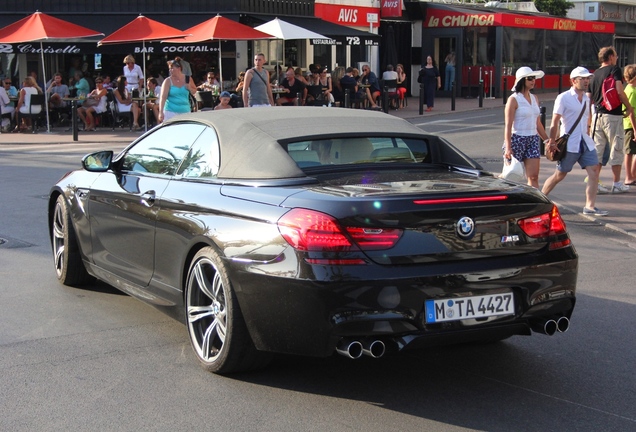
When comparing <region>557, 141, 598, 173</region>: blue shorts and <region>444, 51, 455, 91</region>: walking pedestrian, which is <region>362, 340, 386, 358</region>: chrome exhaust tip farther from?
<region>444, 51, 455, 91</region>: walking pedestrian

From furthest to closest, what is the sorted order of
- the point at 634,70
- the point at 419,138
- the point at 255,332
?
the point at 634,70, the point at 419,138, the point at 255,332

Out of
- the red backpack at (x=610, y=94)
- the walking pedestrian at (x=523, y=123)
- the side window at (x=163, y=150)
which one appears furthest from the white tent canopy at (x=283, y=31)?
the side window at (x=163, y=150)

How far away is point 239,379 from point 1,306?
2516mm

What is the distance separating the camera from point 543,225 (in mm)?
5141

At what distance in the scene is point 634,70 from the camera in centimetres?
1282

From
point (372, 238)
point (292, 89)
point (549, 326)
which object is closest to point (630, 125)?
point (549, 326)

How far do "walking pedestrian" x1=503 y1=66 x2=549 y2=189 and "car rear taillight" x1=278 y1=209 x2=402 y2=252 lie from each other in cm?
582

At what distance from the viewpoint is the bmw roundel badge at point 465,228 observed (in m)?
4.81

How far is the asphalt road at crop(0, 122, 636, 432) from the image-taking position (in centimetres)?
462

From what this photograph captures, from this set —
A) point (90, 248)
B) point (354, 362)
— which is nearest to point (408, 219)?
point (354, 362)

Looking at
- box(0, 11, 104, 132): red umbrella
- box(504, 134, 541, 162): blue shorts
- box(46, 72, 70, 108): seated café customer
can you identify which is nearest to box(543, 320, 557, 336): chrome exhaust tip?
box(504, 134, 541, 162): blue shorts

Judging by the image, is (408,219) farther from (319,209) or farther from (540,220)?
(540,220)

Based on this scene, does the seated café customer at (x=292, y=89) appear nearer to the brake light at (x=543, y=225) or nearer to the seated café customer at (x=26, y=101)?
the seated café customer at (x=26, y=101)

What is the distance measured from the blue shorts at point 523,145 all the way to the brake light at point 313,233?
6032 mm
